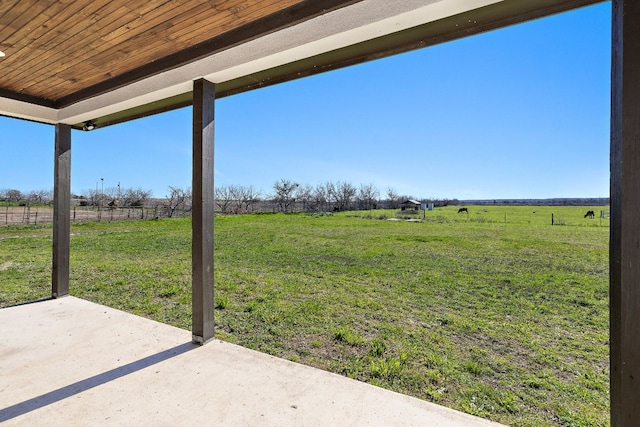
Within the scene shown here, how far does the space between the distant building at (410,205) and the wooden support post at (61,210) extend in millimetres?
20611

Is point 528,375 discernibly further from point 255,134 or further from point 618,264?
point 255,134

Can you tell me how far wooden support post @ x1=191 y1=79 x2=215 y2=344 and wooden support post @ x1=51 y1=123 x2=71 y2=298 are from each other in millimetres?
1979

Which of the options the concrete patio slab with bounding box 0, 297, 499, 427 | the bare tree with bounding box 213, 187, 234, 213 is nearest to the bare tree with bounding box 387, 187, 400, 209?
the bare tree with bounding box 213, 187, 234, 213

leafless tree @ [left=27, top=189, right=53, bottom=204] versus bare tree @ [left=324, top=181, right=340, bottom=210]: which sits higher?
bare tree @ [left=324, top=181, right=340, bottom=210]

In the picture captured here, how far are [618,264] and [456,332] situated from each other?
206 cm

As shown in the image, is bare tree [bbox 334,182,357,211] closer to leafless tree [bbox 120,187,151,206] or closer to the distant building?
the distant building

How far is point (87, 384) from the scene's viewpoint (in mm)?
1581

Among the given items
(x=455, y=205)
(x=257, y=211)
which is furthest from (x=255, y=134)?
(x=455, y=205)

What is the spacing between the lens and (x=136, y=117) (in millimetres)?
2979

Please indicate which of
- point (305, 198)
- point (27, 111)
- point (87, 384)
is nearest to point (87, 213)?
point (305, 198)

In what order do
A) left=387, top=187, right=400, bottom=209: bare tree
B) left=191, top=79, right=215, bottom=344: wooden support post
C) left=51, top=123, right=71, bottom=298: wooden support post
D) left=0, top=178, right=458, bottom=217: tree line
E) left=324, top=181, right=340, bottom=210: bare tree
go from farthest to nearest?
left=387, top=187, right=400, bottom=209: bare tree
left=324, top=181, right=340, bottom=210: bare tree
left=0, top=178, right=458, bottom=217: tree line
left=51, top=123, right=71, bottom=298: wooden support post
left=191, top=79, right=215, bottom=344: wooden support post

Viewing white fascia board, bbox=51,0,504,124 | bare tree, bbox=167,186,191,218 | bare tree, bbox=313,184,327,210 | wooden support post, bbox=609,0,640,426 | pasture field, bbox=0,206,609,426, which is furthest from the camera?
bare tree, bbox=313,184,327,210

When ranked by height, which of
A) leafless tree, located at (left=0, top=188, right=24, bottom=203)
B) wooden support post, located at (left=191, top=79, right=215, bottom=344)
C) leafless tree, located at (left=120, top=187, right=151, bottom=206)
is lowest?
wooden support post, located at (left=191, top=79, right=215, bottom=344)

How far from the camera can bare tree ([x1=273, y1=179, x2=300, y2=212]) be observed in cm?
2086
